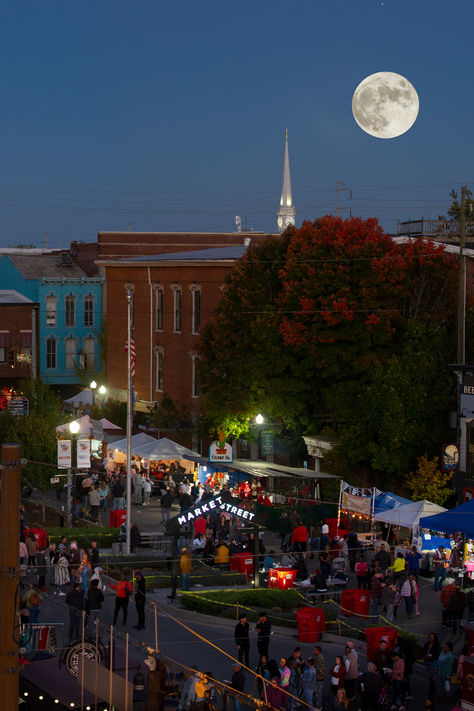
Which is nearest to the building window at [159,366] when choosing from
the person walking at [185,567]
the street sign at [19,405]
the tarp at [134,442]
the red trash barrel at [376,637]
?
the street sign at [19,405]

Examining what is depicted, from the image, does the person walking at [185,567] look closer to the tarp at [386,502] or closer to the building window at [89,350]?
the tarp at [386,502]

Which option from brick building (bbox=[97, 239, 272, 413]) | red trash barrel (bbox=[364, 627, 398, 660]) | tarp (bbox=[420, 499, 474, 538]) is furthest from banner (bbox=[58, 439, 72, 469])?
brick building (bbox=[97, 239, 272, 413])

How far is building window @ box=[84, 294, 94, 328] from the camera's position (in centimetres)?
7938

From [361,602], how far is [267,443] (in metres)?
18.0

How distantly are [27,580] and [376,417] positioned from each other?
53.2ft

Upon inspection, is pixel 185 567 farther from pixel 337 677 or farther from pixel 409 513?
pixel 337 677

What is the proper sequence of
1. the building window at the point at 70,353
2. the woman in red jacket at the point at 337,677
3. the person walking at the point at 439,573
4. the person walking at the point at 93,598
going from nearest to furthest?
the woman in red jacket at the point at 337,677
the person walking at the point at 93,598
the person walking at the point at 439,573
the building window at the point at 70,353

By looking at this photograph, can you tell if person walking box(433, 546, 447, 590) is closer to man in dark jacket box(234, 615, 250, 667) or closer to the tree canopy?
man in dark jacket box(234, 615, 250, 667)

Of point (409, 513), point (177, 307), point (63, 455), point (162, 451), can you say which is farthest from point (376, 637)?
point (177, 307)

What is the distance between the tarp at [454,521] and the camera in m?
27.6

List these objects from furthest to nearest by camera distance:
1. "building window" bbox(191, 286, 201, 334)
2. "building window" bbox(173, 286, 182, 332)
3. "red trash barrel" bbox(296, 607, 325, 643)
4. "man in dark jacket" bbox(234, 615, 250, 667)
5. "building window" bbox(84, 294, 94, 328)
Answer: "building window" bbox(84, 294, 94, 328) → "building window" bbox(173, 286, 182, 332) → "building window" bbox(191, 286, 201, 334) → "red trash barrel" bbox(296, 607, 325, 643) → "man in dark jacket" bbox(234, 615, 250, 667)

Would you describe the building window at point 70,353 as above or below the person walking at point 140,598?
above

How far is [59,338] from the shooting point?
78.1 m

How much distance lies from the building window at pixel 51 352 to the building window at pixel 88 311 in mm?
2911
